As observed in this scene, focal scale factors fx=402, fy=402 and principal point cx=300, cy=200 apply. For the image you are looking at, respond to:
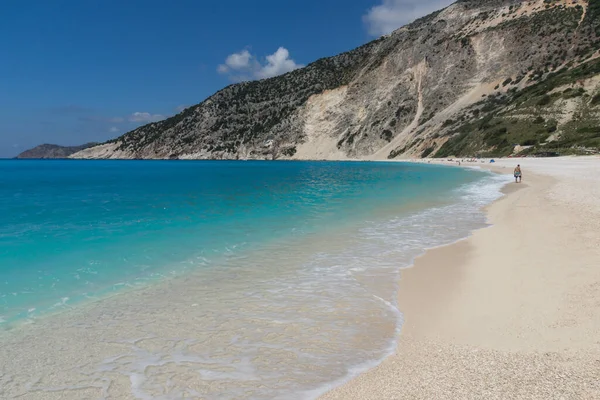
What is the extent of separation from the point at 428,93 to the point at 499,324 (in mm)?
102087

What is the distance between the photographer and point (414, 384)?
14.0 ft

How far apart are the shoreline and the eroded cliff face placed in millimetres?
57812

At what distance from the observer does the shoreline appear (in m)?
4.10

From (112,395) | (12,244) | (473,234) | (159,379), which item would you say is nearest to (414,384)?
(159,379)

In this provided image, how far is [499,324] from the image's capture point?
5.75 meters

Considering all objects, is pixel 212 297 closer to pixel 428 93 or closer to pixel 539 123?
pixel 539 123

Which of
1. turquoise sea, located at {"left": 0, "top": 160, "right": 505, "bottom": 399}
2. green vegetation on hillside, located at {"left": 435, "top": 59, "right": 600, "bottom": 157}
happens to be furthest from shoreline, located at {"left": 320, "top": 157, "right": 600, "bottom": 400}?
green vegetation on hillside, located at {"left": 435, "top": 59, "right": 600, "bottom": 157}

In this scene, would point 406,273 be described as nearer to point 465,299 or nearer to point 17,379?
point 465,299

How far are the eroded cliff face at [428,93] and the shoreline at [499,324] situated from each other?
190 feet

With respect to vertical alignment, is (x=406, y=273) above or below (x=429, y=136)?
below

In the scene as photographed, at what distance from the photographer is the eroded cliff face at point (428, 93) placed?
74062 millimetres

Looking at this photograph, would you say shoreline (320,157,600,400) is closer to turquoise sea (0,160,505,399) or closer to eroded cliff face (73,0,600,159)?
turquoise sea (0,160,505,399)

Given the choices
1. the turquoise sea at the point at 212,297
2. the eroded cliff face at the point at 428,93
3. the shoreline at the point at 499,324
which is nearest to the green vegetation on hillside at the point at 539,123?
the eroded cliff face at the point at 428,93

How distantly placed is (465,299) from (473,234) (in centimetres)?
637
